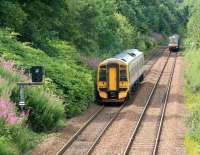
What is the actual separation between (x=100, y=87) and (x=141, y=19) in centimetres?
5341

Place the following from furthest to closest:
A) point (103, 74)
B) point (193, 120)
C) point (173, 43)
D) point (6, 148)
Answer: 1. point (173, 43)
2. point (103, 74)
3. point (193, 120)
4. point (6, 148)

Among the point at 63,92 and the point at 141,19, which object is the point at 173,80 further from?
the point at 141,19

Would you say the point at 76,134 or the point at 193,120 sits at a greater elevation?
the point at 193,120

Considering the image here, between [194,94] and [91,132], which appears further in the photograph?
[194,94]

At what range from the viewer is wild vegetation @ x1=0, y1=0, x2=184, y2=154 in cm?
2248

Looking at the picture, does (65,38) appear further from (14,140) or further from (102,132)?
(14,140)

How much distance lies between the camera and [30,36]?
120 feet

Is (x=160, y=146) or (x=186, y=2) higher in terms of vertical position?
(x=186, y=2)

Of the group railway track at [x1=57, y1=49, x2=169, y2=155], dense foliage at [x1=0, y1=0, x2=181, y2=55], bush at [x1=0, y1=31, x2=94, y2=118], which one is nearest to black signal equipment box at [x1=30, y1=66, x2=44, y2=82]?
railway track at [x1=57, y1=49, x2=169, y2=155]

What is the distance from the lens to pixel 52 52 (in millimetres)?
35969

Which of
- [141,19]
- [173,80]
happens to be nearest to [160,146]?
[173,80]

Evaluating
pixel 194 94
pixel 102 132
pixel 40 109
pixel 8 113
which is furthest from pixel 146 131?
pixel 194 94

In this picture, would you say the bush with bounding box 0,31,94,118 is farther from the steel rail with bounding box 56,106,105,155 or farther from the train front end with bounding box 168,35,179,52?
the train front end with bounding box 168,35,179,52

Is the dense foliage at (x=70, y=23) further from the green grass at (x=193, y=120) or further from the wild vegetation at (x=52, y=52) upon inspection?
the green grass at (x=193, y=120)
